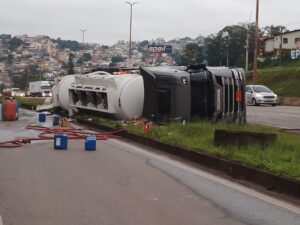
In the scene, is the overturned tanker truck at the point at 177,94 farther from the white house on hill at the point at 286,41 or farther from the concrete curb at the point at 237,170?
the white house on hill at the point at 286,41

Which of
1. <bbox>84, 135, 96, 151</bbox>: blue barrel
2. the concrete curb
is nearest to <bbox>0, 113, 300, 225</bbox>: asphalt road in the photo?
the concrete curb

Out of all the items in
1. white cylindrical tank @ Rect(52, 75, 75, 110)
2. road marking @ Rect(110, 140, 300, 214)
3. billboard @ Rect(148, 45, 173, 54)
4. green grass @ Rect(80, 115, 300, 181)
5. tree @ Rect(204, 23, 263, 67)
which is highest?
tree @ Rect(204, 23, 263, 67)

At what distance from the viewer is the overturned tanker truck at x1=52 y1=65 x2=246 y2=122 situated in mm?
19203

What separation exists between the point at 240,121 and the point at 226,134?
803cm

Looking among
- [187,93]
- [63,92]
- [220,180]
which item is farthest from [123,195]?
[63,92]

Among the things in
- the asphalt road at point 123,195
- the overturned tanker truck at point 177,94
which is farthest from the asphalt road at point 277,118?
the asphalt road at point 123,195

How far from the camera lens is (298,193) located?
27.7 ft

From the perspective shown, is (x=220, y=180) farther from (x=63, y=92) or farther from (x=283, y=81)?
(x=283, y=81)

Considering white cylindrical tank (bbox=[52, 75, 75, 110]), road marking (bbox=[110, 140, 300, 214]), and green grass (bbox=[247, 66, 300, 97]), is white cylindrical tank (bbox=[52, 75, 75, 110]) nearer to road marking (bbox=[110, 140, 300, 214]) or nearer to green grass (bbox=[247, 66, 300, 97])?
road marking (bbox=[110, 140, 300, 214])

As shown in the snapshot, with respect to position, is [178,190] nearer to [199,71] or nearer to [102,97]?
[199,71]

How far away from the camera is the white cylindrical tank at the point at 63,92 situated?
92.7 feet

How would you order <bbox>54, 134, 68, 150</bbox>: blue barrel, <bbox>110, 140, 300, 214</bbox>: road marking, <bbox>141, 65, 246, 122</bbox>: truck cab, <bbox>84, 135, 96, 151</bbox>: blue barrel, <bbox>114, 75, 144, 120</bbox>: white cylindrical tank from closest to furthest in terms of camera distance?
1. <bbox>110, 140, 300, 214</bbox>: road marking
2. <bbox>84, 135, 96, 151</bbox>: blue barrel
3. <bbox>54, 134, 68, 150</bbox>: blue barrel
4. <bbox>141, 65, 246, 122</bbox>: truck cab
5. <bbox>114, 75, 144, 120</bbox>: white cylindrical tank

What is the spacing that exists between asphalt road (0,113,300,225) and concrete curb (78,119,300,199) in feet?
1.35

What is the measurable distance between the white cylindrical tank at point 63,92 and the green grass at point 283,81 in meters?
27.9
